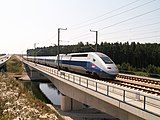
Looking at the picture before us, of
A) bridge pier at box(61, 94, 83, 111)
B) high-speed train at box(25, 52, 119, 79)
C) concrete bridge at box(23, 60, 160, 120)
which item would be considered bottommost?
Result: bridge pier at box(61, 94, 83, 111)

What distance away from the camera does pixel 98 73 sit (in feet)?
94.4

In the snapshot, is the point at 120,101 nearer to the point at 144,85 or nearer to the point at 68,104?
the point at 144,85

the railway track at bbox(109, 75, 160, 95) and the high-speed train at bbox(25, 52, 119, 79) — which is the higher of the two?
the high-speed train at bbox(25, 52, 119, 79)

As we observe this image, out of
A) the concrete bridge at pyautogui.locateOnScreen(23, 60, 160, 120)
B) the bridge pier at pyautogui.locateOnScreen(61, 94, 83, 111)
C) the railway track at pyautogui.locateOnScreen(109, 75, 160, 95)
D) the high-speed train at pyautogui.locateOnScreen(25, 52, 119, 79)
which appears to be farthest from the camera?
the bridge pier at pyautogui.locateOnScreen(61, 94, 83, 111)

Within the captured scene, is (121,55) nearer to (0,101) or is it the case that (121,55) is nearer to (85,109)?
(85,109)

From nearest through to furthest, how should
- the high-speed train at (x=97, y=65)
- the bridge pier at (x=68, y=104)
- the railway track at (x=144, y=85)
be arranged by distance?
1. the railway track at (x=144, y=85)
2. the high-speed train at (x=97, y=65)
3. the bridge pier at (x=68, y=104)

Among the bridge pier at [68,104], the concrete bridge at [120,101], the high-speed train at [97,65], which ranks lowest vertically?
the bridge pier at [68,104]

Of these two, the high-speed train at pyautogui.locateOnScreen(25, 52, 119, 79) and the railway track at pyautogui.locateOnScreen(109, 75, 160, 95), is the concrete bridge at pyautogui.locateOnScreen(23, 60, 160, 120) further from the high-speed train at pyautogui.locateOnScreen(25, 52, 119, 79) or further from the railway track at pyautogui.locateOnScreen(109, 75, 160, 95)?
the high-speed train at pyautogui.locateOnScreen(25, 52, 119, 79)

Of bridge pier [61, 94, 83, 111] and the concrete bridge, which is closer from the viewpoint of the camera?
the concrete bridge


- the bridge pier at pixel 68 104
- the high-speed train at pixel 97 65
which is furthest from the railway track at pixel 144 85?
the bridge pier at pixel 68 104

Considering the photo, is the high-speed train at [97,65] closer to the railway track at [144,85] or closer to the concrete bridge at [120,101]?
the railway track at [144,85]

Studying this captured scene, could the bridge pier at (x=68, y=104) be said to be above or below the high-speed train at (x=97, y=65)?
below

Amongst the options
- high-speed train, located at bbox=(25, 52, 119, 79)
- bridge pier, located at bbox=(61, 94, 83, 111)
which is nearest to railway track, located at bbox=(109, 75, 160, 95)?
high-speed train, located at bbox=(25, 52, 119, 79)

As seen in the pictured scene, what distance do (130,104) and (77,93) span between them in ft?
39.2
